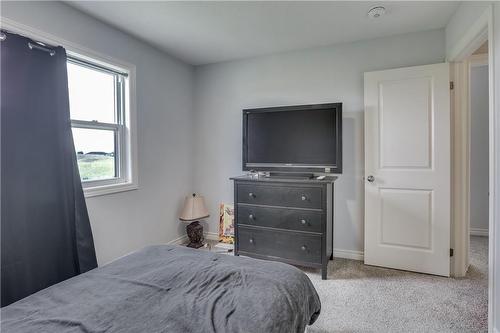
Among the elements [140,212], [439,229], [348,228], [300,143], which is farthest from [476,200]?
[140,212]

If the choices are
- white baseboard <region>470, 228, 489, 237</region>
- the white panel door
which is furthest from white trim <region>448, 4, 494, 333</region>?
white baseboard <region>470, 228, 489, 237</region>

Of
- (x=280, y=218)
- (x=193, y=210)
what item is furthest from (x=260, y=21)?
(x=193, y=210)

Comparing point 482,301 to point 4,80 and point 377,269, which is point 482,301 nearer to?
point 377,269

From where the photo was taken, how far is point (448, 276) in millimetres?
2502

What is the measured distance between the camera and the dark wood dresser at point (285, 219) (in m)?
2.54

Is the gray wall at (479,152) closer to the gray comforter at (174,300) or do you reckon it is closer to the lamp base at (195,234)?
the gray comforter at (174,300)

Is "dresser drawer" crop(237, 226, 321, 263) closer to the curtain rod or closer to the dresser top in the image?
the dresser top

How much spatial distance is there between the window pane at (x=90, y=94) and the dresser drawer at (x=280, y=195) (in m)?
1.54

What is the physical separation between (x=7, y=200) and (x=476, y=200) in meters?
5.28

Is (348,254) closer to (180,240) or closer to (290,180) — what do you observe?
(290,180)

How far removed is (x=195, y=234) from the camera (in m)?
3.37

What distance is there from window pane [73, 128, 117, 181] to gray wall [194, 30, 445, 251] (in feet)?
4.15

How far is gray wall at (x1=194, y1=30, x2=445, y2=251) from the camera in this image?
112 inches

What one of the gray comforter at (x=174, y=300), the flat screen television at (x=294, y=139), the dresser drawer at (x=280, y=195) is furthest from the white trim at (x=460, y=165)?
the gray comforter at (x=174, y=300)
